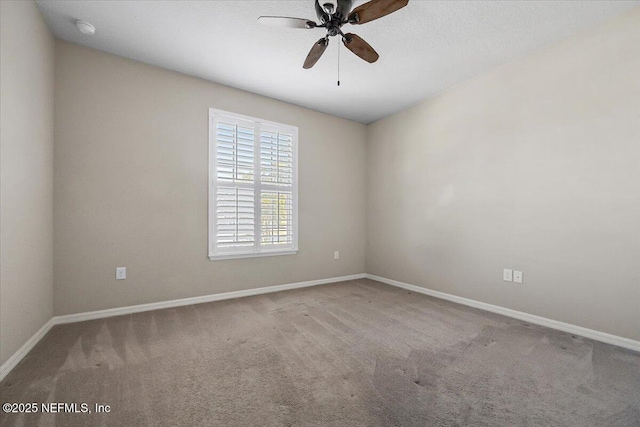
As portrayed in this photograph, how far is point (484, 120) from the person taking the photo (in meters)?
3.10

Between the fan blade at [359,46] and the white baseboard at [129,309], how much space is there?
2.98m

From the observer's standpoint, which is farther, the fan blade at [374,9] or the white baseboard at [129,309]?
the white baseboard at [129,309]

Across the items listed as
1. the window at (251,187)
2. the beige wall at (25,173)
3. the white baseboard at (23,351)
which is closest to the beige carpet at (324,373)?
the white baseboard at (23,351)

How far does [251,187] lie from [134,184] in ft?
4.17

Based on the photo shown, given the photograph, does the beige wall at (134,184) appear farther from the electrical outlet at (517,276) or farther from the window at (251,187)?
the electrical outlet at (517,276)

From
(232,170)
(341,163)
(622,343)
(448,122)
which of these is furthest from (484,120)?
(232,170)

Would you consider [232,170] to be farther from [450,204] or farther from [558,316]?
[558,316]

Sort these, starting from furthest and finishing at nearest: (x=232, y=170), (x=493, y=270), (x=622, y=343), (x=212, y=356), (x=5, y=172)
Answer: (x=232, y=170) < (x=493, y=270) < (x=622, y=343) < (x=212, y=356) < (x=5, y=172)

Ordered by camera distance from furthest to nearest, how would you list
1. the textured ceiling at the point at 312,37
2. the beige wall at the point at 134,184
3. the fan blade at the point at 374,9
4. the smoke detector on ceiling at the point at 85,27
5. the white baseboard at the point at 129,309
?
the beige wall at the point at 134,184 < the smoke detector on ceiling at the point at 85,27 < the textured ceiling at the point at 312,37 < the white baseboard at the point at 129,309 < the fan blade at the point at 374,9

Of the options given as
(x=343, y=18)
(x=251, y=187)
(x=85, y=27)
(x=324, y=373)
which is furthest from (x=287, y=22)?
(x=324, y=373)

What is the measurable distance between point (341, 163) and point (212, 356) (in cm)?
333

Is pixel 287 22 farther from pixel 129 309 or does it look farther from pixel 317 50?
pixel 129 309

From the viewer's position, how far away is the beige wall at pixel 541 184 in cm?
219

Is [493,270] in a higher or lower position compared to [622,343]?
higher
